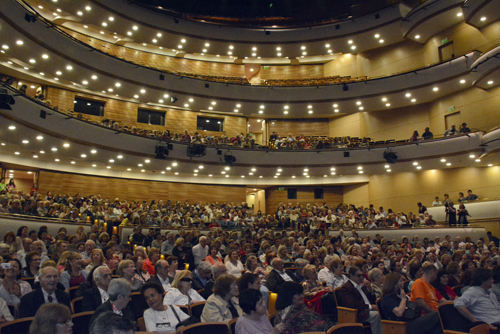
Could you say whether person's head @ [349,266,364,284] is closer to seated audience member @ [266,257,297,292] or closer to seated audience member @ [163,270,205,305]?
seated audience member @ [266,257,297,292]

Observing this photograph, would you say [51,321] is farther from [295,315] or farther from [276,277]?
[276,277]

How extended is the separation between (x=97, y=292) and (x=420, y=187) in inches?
669

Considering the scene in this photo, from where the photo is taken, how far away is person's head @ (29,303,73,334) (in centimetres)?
204

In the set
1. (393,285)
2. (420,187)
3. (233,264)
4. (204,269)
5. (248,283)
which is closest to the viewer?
(248,283)

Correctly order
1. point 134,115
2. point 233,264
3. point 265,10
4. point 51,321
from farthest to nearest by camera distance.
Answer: point 265,10
point 134,115
point 233,264
point 51,321

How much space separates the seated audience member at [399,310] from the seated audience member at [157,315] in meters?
2.09

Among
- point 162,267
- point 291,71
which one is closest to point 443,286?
point 162,267

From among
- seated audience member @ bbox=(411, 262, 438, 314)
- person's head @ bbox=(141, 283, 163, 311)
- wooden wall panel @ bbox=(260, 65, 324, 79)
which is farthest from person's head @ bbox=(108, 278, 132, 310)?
wooden wall panel @ bbox=(260, 65, 324, 79)

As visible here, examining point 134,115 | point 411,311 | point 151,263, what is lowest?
point 411,311

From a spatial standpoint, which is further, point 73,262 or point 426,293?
point 73,262

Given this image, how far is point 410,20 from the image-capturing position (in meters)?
17.3

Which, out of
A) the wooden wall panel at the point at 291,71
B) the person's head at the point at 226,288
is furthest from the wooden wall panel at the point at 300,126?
the person's head at the point at 226,288

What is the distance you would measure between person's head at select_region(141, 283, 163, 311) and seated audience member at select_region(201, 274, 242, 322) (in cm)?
40

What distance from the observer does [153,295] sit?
3.23 metres
